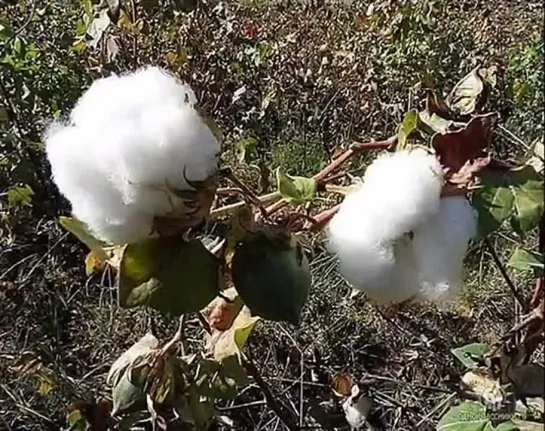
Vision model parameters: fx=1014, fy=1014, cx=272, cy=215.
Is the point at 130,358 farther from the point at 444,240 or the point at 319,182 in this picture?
the point at 444,240

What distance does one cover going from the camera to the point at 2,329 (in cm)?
202

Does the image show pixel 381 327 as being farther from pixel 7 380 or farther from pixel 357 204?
pixel 357 204

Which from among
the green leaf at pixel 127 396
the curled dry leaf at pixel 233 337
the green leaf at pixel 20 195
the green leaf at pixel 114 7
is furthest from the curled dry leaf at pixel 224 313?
the green leaf at pixel 20 195

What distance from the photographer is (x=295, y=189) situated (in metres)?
0.77

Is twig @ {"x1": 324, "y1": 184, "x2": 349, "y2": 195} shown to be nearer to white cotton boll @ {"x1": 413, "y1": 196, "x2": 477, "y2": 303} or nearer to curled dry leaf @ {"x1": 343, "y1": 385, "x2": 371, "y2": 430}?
white cotton boll @ {"x1": 413, "y1": 196, "x2": 477, "y2": 303}

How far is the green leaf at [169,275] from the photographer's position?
737 mm

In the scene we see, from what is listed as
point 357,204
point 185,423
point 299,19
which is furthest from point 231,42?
point 357,204

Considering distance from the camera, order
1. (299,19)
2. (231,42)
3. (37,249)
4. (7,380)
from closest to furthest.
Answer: (7,380)
(37,249)
(231,42)
(299,19)

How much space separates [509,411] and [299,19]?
2.52m

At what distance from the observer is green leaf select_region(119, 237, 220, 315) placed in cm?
74

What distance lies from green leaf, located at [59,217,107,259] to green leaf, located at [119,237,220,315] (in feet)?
0.22

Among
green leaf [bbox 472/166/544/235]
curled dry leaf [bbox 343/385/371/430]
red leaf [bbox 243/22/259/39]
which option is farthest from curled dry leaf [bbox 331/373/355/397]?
red leaf [bbox 243/22/259/39]

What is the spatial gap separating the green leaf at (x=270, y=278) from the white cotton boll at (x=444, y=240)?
4.1 inches

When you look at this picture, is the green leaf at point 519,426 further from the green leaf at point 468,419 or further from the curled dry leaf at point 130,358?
the curled dry leaf at point 130,358
